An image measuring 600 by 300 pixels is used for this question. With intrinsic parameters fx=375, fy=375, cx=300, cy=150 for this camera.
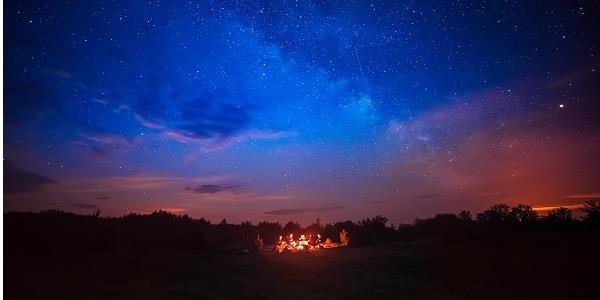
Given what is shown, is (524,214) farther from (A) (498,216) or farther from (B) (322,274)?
(B) (322,274)

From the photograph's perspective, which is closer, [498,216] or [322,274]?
[322,274]

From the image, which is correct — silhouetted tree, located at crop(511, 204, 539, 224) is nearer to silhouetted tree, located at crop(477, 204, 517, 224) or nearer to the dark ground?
silhouetted tree, located at crop(477, 204, 517, 224)

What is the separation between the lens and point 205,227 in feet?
88.3

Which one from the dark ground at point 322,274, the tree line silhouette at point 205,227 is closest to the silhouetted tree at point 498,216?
the tree line silhouette at point 205,227

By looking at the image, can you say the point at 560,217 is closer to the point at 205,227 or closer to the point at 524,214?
the point at 524,214

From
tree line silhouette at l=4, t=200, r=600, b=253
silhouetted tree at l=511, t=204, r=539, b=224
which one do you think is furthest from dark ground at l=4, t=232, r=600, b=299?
silhouetted tree at l=511, t=204, r=539, b=224

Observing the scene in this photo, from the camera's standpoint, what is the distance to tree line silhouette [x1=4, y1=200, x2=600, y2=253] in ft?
45.0

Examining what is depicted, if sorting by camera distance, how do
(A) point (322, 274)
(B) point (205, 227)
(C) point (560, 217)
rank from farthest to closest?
1. (B) point (205, 227)
2. (C) point (560, 217)
3. (A) point (322, 274)

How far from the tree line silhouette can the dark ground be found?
1.36 metres

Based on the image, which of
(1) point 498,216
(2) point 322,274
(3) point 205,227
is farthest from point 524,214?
(3) point 205,227

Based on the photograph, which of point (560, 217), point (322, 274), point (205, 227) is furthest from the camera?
point (205, 227)

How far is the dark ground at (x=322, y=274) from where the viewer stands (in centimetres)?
844

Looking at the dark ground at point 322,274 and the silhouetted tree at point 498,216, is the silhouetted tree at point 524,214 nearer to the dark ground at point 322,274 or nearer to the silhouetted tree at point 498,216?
the silhouetted tree at point 498,216

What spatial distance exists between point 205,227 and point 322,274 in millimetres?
17812
